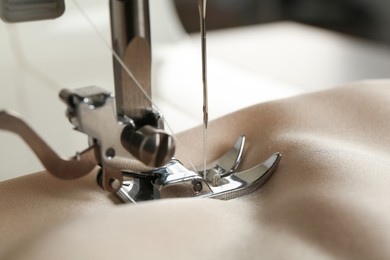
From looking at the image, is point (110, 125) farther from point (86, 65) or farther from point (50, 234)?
point (86, 65)

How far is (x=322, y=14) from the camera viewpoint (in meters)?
2.69

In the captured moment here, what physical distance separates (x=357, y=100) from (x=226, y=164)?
0.21m

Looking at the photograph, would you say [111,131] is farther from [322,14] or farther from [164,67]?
[322,14]

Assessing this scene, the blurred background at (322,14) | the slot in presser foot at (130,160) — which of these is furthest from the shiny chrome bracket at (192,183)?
the blurred background at (322,14)

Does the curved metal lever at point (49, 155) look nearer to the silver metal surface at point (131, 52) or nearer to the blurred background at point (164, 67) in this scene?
the silver metal surface at point (131, 52)

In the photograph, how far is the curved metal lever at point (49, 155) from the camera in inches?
20.5

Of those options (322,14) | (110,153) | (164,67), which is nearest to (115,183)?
(110,153)

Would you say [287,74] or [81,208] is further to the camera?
[287,74]

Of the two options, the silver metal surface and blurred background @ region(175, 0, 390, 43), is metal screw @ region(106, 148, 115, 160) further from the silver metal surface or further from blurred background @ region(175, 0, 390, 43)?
blurred background @ region(175, 0, 390, 43)

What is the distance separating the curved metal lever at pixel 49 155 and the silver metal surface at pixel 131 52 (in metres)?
0.06

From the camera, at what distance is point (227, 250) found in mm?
510

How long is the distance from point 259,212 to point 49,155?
21 cm

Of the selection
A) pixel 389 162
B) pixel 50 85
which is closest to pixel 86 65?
pixel 50 85

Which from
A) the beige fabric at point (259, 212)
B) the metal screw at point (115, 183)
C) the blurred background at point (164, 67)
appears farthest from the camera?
the blurred background at point (164, 67)
